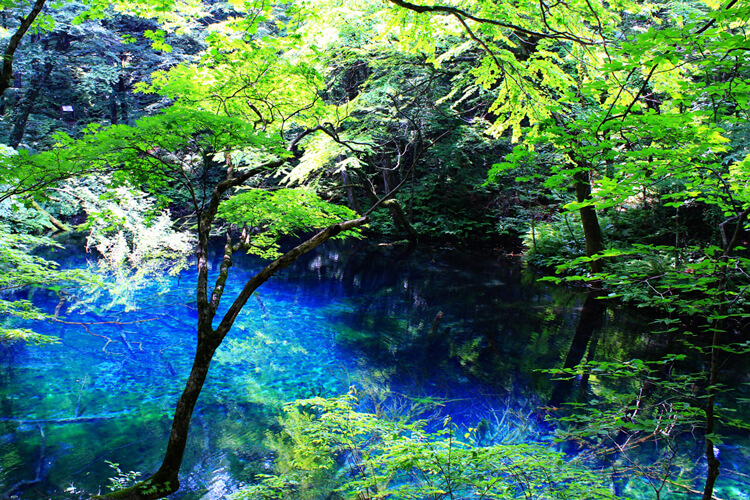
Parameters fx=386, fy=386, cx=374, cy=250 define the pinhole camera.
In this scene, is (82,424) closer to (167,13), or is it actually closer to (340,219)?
(340,219)

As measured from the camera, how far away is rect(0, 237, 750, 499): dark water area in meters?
3.81

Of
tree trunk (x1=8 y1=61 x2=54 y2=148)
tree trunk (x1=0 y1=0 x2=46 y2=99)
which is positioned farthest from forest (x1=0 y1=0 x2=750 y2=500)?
tree trunk (x1=8 y1=61 x2=54 y2=148)

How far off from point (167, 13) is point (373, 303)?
21.9 ft

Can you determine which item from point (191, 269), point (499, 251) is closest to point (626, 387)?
point (499, 251)

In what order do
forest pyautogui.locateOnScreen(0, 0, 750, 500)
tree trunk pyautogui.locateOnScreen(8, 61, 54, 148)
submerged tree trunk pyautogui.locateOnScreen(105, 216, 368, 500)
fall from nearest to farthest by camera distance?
forest pyautogui.locateOnScreen(0, 0, 750, 500) → submerged tree trunk pyautogui.locateOnScreen(105, 216, 368, 500) → tree trunk pyautogui.locateOnScreen(8, 61, 54, 148)

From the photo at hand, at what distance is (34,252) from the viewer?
11203 millimetres

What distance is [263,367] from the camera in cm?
585

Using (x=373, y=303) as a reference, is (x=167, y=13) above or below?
above

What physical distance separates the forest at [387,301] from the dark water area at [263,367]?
0.14ft

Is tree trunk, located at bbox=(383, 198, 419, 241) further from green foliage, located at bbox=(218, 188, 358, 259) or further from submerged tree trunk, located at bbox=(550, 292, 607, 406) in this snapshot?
green foliage, located at bbox=(218, 188, 358, 259)

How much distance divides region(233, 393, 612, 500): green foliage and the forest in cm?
3

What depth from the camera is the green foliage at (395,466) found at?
247 centimetres

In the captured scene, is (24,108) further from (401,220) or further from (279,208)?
(279,208)

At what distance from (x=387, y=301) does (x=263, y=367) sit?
383 cm
